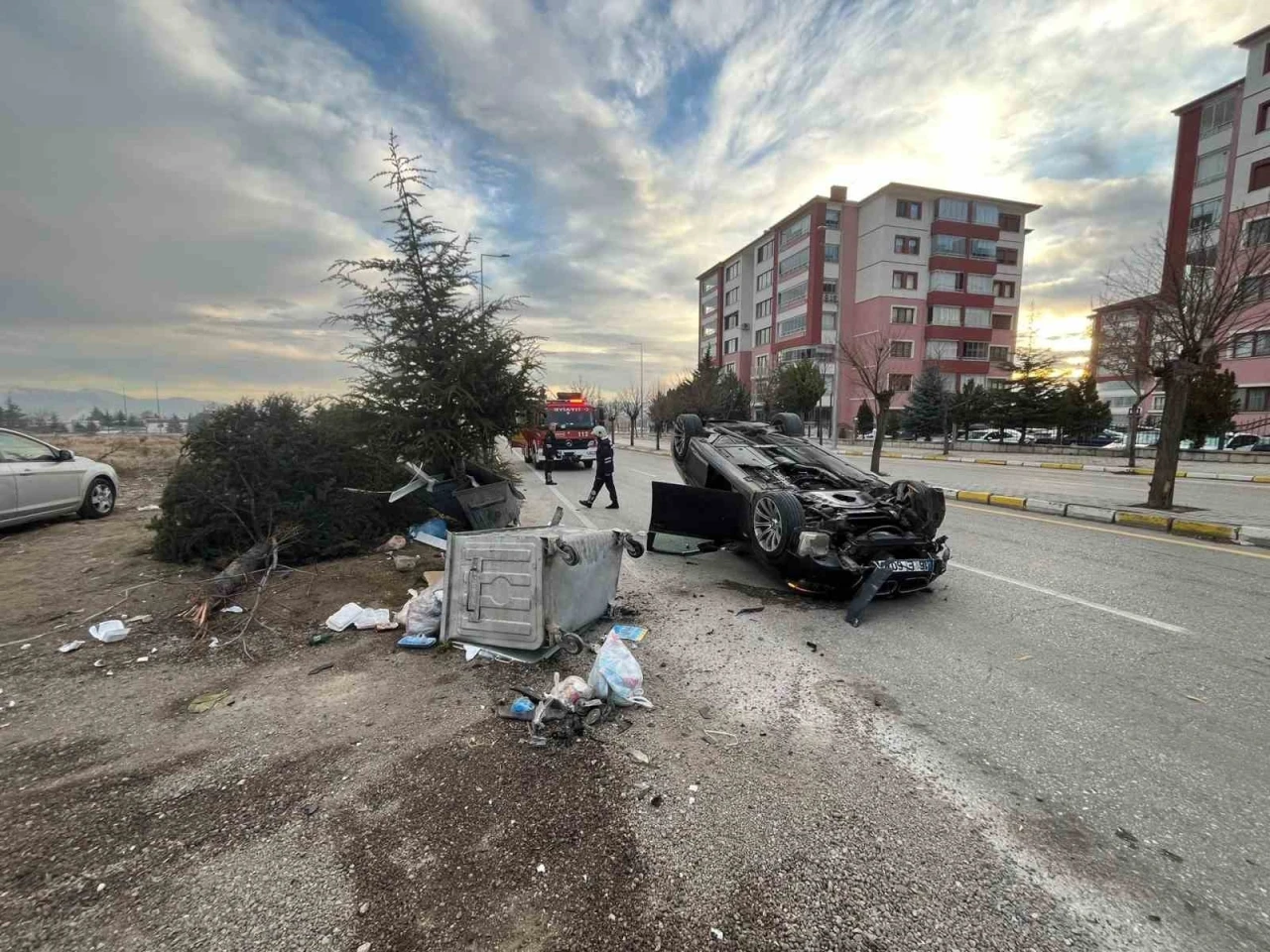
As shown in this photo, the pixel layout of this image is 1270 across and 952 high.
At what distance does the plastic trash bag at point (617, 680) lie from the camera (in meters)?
3.24

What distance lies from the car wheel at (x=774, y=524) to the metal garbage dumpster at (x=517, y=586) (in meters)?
1.76

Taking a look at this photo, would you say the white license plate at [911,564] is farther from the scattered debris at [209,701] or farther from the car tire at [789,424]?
the scattered debris at [209,701]

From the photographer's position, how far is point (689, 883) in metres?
2.01

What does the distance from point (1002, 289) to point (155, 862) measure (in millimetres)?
63590

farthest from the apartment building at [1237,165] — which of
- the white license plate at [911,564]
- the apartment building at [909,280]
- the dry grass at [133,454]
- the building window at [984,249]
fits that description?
the dry grass at [133,454]

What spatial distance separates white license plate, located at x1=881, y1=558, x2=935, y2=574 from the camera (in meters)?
4.79

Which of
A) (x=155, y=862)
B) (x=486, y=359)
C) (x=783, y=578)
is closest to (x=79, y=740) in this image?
(x=155, y=862)

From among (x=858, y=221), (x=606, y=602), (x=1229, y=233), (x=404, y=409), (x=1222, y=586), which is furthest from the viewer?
(x=858, y=221)

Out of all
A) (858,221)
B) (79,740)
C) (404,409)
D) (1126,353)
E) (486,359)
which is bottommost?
(79,740)

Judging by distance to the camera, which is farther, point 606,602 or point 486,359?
point 486,359

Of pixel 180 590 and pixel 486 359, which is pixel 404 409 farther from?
pixel 180 590

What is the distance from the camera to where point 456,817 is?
2.32m

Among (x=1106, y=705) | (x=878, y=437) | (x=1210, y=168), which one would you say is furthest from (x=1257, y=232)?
(x=1210, y=168)

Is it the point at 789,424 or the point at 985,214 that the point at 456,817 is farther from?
the point at 985,214
